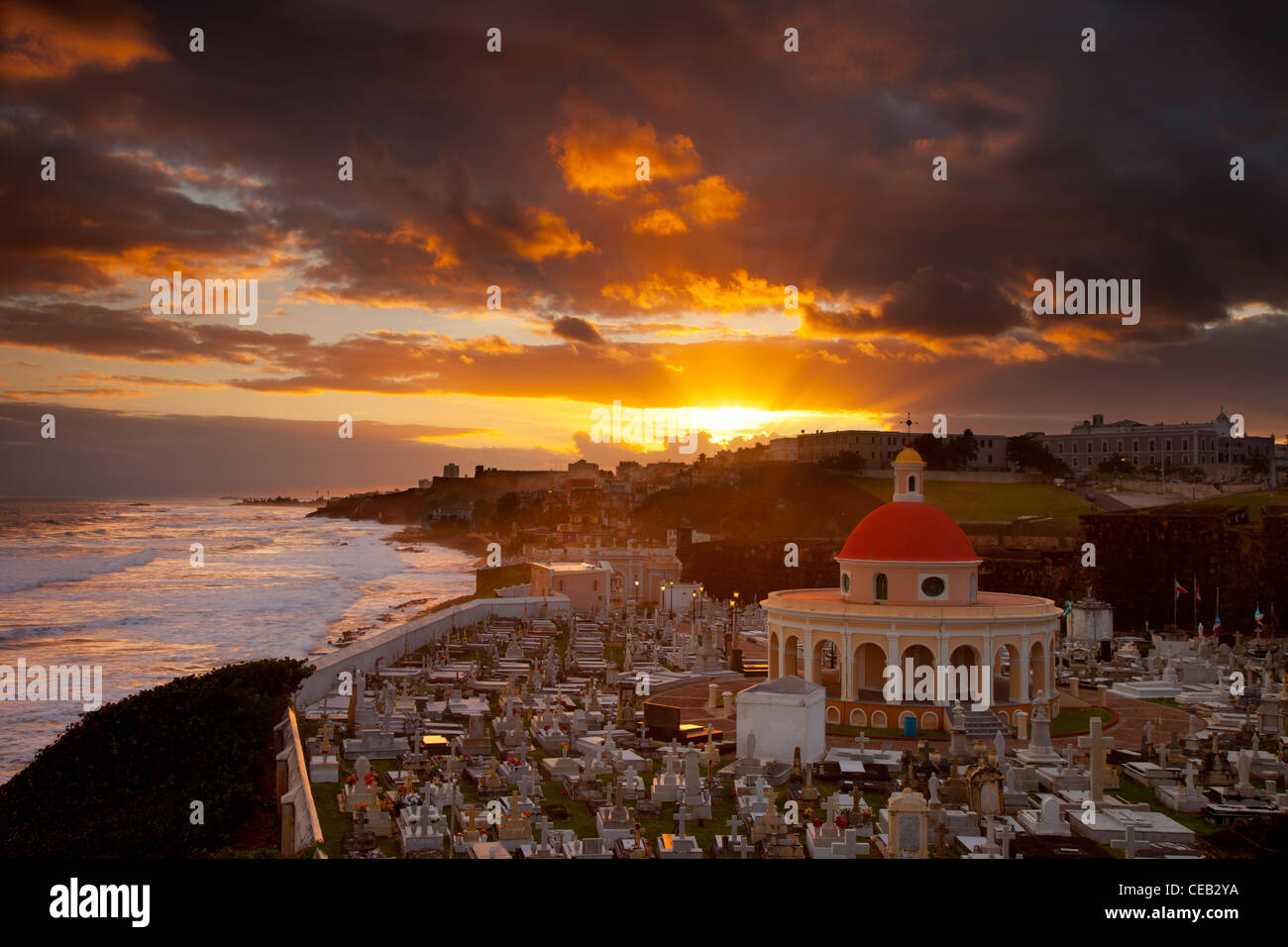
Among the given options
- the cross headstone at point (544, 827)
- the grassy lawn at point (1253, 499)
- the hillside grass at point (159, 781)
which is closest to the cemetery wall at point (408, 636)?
the hillside grass at point (159, 781)

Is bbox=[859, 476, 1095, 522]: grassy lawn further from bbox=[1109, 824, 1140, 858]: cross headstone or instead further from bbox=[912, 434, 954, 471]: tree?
bbox=[1109, 824, 1140, 858]: cross headstone

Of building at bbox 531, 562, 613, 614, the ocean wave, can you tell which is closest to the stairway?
building at bbox 531, 562, 613, 614

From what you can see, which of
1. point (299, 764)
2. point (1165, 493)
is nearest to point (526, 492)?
point (1165, 493)

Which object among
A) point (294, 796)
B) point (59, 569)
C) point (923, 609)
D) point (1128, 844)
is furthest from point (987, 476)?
point (294, 796)

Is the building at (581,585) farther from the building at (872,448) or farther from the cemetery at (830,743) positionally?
the building at (872,448)

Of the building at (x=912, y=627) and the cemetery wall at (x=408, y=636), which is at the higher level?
the building at (x=912, y=627)
